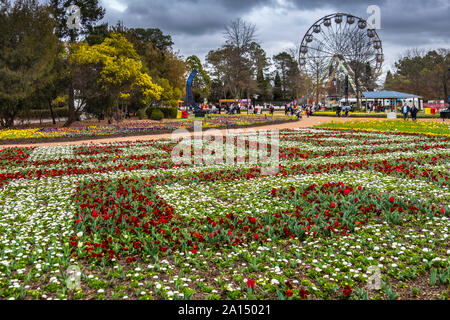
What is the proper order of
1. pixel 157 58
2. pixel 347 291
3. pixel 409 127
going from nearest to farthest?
1. pixel 347 291
2. pixel 409 127
3. pixel 157 58

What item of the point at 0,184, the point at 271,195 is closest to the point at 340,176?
the point at 271,195

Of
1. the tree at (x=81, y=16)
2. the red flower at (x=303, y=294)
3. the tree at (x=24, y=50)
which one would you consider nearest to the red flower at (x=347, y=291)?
the red flower at (x=303, y=294)

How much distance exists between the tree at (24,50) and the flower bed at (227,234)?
16.6 m

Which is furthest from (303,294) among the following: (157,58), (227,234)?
(157,58)

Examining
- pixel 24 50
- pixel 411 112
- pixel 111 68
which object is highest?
pixel 24 50

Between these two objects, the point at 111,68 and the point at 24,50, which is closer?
the point at 24,50

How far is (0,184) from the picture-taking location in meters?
8.52

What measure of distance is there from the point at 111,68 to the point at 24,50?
21.6ft

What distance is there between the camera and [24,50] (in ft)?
79.0

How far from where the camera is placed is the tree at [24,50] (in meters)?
23.3

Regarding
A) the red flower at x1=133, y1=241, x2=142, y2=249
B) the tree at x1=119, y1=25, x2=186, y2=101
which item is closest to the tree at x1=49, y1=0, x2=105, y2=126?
the tree at x1=119, y1=25, x2=186, y2=101

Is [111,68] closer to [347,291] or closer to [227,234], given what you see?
[227,234]
